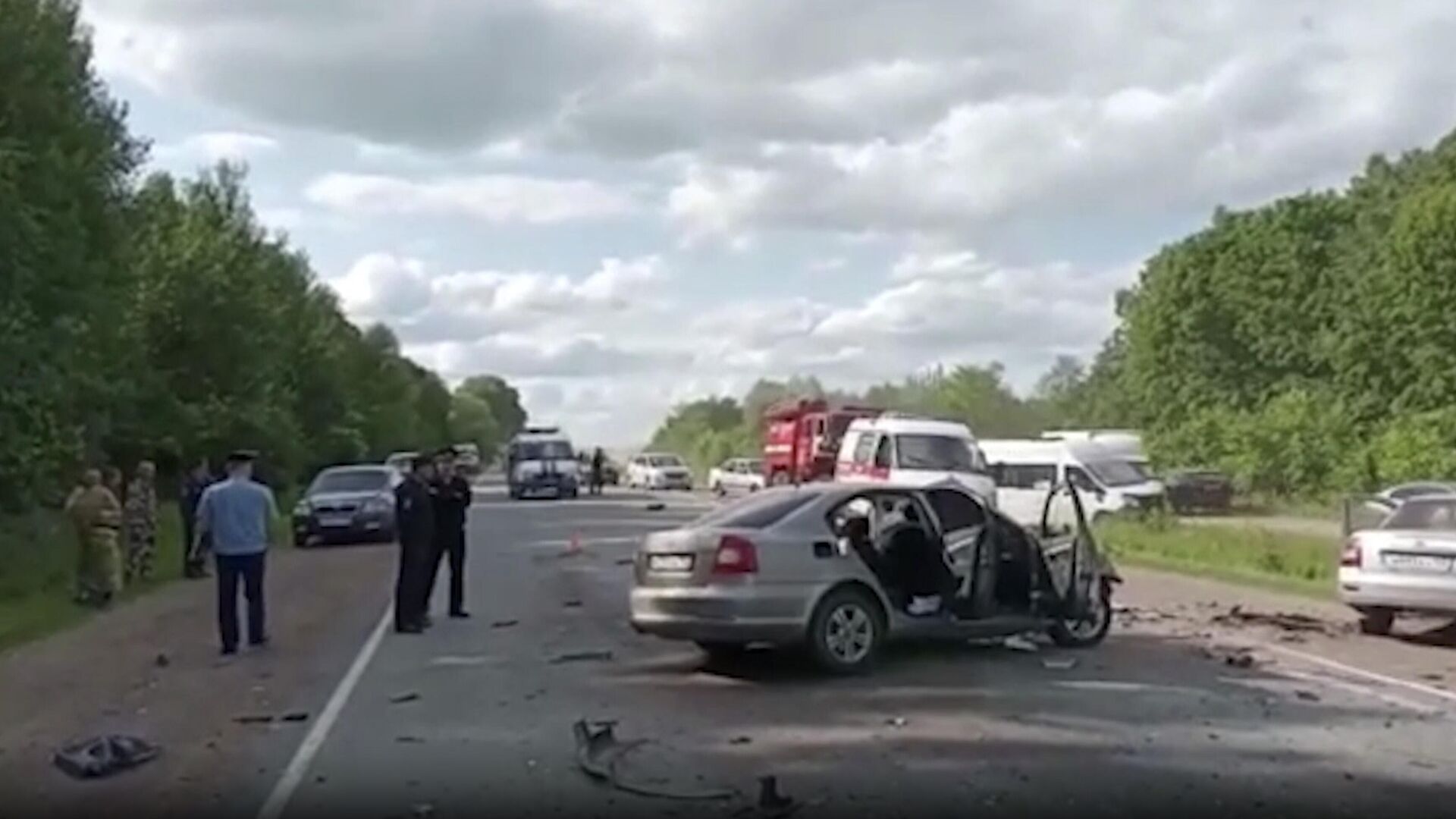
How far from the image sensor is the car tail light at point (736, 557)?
47.0 feet

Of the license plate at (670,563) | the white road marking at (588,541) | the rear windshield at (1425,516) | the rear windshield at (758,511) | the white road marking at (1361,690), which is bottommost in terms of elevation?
the white road marking at (1361,690)

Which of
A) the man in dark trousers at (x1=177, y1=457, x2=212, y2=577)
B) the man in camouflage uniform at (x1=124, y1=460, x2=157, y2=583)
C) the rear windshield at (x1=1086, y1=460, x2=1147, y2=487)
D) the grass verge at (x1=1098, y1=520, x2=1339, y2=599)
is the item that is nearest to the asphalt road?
the man in camouflage uniform at (x1=124, y1=460, x2=157, y2=583)

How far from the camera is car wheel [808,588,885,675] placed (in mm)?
14336

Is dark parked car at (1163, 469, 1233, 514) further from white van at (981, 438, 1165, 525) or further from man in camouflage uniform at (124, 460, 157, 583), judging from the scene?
man in camouflage uniform at (124, 460, 157, 583)

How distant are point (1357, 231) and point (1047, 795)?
80673 mm

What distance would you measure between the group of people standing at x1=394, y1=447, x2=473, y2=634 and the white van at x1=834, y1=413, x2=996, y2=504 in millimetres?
14066

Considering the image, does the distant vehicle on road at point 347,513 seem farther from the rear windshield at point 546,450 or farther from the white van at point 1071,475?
the rear windshield at point 546,450

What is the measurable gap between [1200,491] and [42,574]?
3643cm

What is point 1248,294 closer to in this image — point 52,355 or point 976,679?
point 52,355

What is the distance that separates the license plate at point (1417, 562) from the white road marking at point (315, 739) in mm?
9386

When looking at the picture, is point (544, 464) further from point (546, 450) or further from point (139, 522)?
point (139, 522)

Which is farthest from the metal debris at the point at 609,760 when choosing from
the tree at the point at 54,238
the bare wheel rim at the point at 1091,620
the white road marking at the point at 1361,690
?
the tree at the point at 54,238

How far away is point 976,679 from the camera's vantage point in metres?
14.1

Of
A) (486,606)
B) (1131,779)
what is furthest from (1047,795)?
(486,606)
